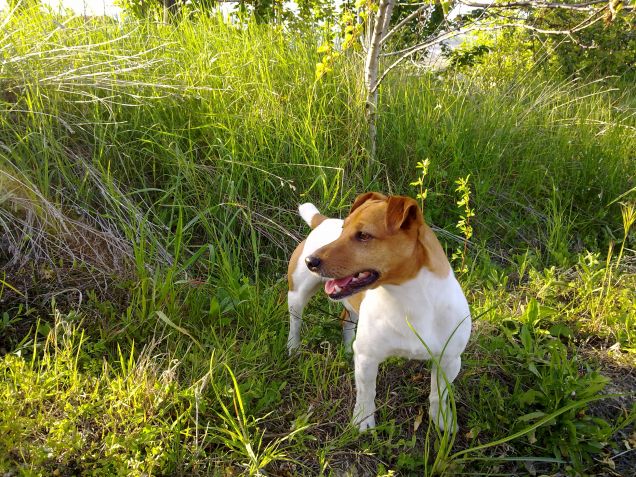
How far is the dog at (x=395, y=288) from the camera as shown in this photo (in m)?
2.06

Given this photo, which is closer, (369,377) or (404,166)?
(369,377)

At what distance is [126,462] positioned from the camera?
199cm

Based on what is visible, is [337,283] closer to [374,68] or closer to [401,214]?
[401,214]

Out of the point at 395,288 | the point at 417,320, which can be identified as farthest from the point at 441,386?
the point at 395,288

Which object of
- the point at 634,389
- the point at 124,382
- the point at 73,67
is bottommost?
the point at 634,389

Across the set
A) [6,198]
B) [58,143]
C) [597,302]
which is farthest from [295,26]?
[597,302]

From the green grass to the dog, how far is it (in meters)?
0.38

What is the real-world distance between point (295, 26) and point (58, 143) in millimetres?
2643

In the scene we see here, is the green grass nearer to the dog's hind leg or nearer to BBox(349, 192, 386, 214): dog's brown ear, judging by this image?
the dog's hind leg

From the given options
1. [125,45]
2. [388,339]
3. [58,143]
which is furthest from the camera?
[125,45]

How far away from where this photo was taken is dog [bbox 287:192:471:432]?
6.76 feet

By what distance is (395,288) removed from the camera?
83.9 inches

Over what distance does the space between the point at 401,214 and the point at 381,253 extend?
166 mm

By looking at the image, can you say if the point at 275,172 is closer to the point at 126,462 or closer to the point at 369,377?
the point at 369,377
